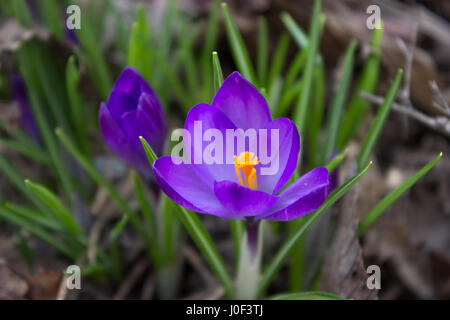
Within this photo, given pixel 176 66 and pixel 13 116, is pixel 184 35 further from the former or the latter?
pixel 13 116

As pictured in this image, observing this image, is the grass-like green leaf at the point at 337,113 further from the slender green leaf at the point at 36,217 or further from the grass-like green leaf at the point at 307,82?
the slender green leaf at the point at 36,217

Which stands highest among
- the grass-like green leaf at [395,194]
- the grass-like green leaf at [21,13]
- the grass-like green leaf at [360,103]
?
the grass-like green leaf at [21,13]

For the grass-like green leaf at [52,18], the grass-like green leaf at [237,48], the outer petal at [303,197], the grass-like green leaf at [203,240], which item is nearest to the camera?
the outer petal at [303,197]

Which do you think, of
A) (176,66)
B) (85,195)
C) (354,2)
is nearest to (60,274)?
(85,195)

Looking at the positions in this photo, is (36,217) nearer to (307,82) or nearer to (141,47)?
(141,47)

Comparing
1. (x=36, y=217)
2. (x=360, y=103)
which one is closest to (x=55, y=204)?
(x=36, y=217)

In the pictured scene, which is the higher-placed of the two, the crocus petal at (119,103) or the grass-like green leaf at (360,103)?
the grass-like green leaf at (360,103)

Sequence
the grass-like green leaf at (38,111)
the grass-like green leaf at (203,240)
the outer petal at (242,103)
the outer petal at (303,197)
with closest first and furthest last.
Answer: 1. the outer petal at (303,197)
2. the outer petal at (242,103)
3. the grass-like green leaf at (203,240)
4. the grass-like green leaf at (38,111)

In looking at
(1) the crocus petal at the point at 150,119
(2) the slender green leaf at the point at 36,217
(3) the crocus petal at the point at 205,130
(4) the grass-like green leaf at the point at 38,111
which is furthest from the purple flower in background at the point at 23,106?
(3) the crocus petal at the point at 205,130
